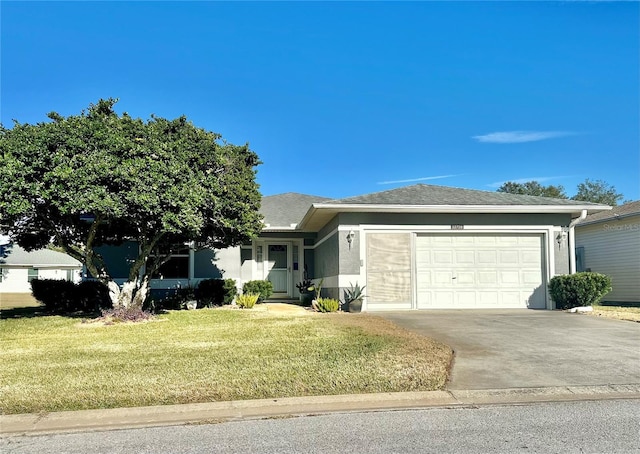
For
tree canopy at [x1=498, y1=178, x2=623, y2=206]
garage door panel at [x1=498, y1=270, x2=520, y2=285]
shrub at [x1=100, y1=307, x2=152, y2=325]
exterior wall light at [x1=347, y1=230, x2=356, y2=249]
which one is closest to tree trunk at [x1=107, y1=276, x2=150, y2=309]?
shrub at [x1=100, y1=307, x2=152, y2=325]

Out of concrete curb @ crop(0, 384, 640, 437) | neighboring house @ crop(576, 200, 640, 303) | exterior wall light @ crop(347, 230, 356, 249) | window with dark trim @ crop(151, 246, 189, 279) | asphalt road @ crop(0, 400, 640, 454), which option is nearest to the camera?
asphalt road @ crop(0, 400, 640, 454)

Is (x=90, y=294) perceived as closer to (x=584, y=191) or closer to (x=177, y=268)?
(x=177, y=268)

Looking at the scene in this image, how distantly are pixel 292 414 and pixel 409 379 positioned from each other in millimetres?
1630

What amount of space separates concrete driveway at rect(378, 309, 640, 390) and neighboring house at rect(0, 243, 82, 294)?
28.5 meters

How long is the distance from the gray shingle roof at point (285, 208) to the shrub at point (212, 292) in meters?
3.62

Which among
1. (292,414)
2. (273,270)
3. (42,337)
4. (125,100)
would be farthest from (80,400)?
(273,270)

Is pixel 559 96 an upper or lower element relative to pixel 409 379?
upper

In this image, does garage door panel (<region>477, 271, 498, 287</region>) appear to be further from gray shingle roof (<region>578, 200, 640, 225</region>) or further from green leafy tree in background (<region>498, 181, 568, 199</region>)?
green leafy tree in background (<region>498, 181, 568, 199</region>)

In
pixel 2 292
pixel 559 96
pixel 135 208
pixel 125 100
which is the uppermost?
pixel 559 96

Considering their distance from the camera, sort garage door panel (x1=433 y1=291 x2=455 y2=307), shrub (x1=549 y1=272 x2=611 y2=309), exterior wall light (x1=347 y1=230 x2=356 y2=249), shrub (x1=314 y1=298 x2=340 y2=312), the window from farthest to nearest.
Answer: the window → garage door panel (x1=433 y1=291 x2=455 y2=307) → exterior wall light (x1=347 y1=230 x2=356 y2=249) → shrub (x1=314 y1=298 x2=340 y2=312) → shrub (x1=549 y1=272 x2=611 y2=309)

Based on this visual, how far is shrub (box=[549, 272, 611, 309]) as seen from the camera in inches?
535

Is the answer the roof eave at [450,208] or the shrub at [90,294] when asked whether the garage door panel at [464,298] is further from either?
the shrub at [90,294]

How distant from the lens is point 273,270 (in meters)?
19.5

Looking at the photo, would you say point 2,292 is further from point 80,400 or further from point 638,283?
point 638,283
